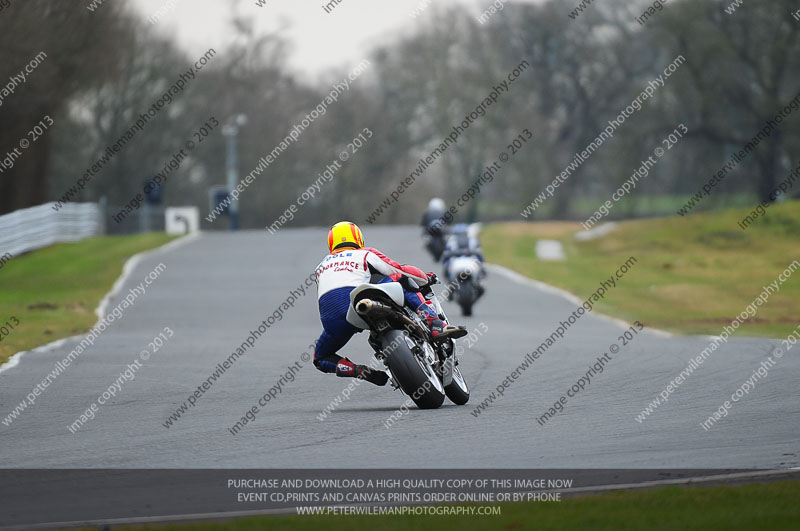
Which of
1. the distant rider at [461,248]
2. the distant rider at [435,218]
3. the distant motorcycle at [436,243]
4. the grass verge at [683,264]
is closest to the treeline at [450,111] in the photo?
the grass verge at [683,264]

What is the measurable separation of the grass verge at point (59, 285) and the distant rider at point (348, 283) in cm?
634

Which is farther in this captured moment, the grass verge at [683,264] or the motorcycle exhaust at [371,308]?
the grass verge at [683,264]

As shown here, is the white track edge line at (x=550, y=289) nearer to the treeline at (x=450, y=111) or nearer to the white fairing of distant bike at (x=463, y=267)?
the white fairing of distant bike at (x=463, y=267)

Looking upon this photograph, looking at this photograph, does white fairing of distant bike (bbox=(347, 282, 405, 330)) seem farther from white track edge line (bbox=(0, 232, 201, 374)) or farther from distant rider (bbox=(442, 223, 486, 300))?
distant rider (bbox=(442, 223, 486, 300))

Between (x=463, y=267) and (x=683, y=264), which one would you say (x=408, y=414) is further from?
(x=683, y=264)

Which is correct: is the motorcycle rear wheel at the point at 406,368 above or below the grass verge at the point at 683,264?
above

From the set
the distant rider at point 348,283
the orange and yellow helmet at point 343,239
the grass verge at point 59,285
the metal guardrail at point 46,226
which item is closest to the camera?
the distant rider at point 348,283

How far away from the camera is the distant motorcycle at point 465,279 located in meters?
23.5

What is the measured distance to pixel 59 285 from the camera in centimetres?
3244

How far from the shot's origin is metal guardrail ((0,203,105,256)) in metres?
40.3

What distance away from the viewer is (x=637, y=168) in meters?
54.7

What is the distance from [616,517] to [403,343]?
4266 millimetres

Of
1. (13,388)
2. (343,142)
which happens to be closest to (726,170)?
(343,142)

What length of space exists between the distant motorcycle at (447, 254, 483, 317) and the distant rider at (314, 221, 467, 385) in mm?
11347
